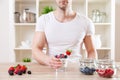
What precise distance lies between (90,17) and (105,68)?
2224 mm

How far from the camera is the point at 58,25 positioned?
2.03 metres

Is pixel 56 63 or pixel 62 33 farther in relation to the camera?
pixel 62 33

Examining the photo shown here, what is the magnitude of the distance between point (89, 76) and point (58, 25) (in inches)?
32.0

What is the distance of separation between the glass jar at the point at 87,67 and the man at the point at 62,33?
61 centimetres

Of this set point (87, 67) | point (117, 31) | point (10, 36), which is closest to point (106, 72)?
point (87, 67)

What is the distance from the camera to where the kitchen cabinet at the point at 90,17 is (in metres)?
3.27

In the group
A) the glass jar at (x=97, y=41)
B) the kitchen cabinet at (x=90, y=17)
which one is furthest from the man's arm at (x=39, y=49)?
the glass jar at (x=97, y=41)

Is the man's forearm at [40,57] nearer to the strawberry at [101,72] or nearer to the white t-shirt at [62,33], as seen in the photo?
the white t-shirt at [62,33]

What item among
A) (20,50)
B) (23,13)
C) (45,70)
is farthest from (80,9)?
(45,70)

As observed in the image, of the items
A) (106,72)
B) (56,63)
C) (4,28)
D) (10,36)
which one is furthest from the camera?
(4,28)

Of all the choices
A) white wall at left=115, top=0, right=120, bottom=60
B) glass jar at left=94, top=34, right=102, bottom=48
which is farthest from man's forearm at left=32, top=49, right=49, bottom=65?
white wall at left=115, top=0, right=120, bottom=60

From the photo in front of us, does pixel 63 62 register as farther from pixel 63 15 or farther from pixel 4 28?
pixel 4 28

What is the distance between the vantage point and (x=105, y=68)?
131 cm

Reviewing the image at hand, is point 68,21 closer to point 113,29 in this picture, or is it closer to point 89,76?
point 89,76
